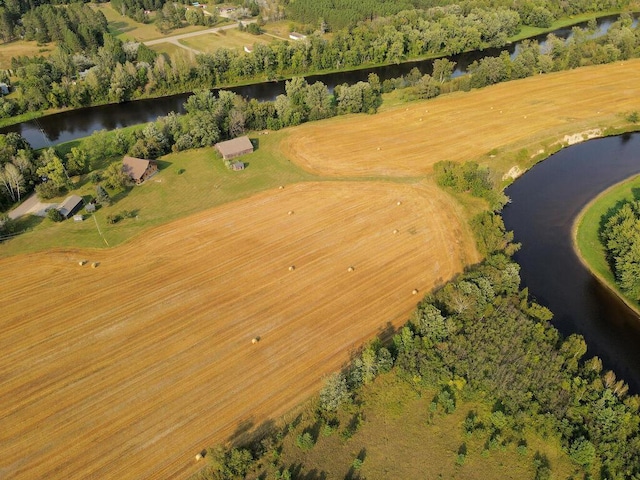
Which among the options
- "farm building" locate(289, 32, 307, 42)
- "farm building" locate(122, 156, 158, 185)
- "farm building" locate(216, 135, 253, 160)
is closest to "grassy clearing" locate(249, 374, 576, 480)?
"farm building" locate(122, 156, 158, 185)

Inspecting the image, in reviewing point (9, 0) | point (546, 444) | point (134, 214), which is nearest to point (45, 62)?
point (9, 0)

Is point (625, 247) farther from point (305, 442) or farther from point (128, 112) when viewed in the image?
point (128, 112)

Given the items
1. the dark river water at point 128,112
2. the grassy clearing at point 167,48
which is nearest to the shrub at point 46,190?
the dark river water at point 128,112

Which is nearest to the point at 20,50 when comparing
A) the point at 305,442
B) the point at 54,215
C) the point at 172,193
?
the point at 54,215

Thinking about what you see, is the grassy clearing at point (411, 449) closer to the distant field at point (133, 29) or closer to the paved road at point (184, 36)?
the paved road at point (184, 36)

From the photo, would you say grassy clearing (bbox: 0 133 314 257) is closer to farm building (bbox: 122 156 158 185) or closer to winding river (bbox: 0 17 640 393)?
farm building (bbox: 122 156 158 185)
